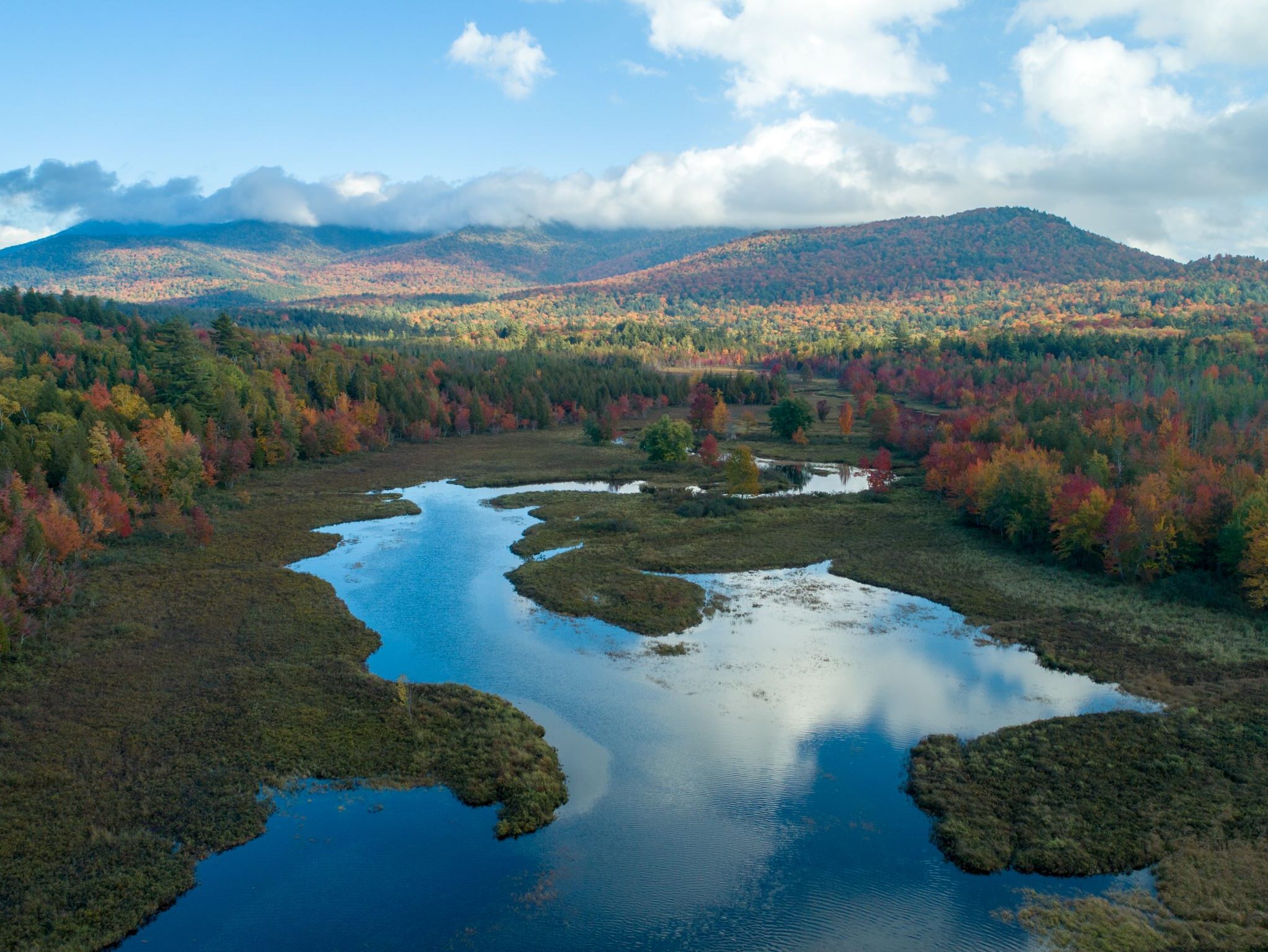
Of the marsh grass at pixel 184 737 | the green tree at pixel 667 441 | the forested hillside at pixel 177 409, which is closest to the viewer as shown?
the marsh grass at pixel 184 737

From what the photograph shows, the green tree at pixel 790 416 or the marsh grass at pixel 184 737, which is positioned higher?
the green tree at pixel 790 416

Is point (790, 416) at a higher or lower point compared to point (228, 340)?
lower

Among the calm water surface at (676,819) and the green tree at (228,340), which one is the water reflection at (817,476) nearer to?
the calm water surface at (676,819)

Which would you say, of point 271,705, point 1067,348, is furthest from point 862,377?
point 271,705

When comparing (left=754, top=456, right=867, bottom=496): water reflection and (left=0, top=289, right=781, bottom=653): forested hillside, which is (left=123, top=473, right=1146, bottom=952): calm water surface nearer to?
(left=0, top=289, right=781, bottom=653): forested hillside

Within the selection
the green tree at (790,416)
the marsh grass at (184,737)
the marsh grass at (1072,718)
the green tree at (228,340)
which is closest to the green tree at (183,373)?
the green tree at (228,340)

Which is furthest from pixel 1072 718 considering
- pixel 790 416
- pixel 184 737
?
pixel 790 416

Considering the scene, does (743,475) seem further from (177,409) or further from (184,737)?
(177,409)
